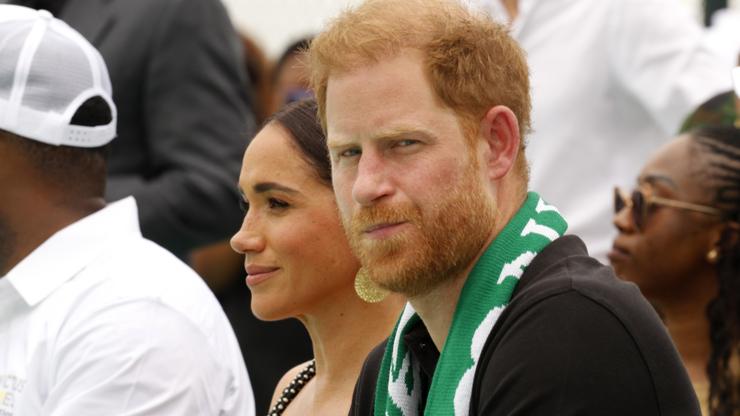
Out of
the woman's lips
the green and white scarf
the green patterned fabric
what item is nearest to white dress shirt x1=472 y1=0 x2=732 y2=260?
the green patterned fabric

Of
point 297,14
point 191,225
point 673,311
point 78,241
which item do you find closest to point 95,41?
point 191,225

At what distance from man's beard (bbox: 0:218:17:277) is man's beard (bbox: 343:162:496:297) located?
1485 mm

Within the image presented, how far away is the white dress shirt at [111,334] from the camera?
3.50m

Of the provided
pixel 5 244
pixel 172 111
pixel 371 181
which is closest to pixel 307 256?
pixel 371 181

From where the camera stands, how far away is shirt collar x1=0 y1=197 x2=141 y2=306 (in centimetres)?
377

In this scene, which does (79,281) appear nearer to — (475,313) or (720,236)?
(475,313)

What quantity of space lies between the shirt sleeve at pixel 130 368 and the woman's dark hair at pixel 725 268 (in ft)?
5.43

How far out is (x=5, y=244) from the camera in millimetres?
3965

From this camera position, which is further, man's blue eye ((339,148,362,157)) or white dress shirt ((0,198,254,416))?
white dress shirt ((0,198,254,416))

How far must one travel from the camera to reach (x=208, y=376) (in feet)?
11.9

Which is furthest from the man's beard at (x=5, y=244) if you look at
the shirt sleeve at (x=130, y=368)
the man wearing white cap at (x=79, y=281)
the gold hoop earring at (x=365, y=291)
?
the gold hoop earring at (x=365, y=291)

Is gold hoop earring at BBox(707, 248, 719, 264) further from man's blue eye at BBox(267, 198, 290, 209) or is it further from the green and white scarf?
the green and white scarf

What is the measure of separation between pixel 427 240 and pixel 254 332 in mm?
3472

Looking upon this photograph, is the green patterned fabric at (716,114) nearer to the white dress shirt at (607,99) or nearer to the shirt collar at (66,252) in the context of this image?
the white dress shirt at (607,99)
